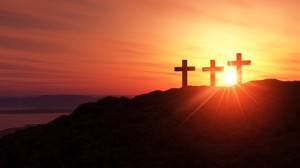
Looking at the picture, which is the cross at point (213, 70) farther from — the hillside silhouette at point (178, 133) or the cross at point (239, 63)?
the hillside silhouette at point (178, 133)

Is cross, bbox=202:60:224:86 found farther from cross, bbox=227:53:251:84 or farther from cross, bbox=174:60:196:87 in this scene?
cross, bbox=174:60:196:87

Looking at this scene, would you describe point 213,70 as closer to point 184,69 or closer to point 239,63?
point 239,63

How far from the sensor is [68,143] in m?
15.8

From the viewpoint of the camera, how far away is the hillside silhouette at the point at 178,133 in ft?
41.6

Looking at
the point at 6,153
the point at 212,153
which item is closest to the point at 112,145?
the point at 212,153

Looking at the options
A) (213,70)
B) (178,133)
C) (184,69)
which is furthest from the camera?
(184,69)

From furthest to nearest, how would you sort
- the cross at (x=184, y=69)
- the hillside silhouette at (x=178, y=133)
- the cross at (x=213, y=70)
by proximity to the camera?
the cross at (x=184, y=69)
the cross at (x=213, y=70)
the hillside silhouette at (x=178, y=133)

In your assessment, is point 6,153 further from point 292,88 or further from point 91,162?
point 292,88

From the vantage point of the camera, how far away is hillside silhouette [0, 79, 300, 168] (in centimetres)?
1267

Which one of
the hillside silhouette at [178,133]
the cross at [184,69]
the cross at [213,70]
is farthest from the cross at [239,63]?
the hillside silhouette at [178,133]

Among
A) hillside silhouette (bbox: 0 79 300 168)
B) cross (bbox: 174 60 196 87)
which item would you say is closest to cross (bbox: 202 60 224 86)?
cross (bbox: 174 60 196 87)

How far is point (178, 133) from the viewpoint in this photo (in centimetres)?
1452

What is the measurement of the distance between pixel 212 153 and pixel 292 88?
810 centimetres

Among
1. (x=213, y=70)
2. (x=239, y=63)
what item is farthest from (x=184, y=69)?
(x=239, y=63)
